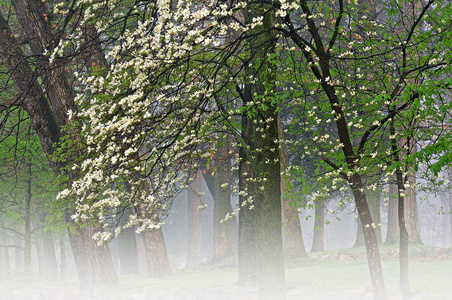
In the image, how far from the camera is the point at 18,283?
2136 cm

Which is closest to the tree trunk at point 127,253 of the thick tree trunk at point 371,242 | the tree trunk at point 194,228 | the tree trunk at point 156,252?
the tree trunk at point 156,252

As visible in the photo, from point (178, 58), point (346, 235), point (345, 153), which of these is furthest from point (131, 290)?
point (346, 235)

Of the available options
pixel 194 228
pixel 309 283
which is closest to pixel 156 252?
pixel 309 283

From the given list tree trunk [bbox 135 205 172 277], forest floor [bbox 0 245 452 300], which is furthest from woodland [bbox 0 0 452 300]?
tree trunk [bbox 135 205 172 277]

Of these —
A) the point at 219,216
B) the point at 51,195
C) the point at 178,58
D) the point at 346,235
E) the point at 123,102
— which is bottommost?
the point at 346,235

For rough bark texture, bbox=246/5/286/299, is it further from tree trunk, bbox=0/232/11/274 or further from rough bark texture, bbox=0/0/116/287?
tree trunk, bbox=0/232/11/274

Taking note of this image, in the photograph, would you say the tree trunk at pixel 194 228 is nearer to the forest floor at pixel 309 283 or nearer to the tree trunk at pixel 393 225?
the forest floor at pixel 309 283

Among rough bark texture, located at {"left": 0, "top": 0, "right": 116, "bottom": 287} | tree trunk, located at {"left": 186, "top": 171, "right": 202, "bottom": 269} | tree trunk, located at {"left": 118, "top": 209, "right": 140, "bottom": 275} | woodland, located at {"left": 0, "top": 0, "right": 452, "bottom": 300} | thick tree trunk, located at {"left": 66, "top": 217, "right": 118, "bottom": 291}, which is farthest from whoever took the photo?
tree trunk, located at {"left": 186, "top": 171, "right": 202, "bottom": 269}

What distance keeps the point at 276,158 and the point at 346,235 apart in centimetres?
4434

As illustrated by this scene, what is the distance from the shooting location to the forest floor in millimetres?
12328

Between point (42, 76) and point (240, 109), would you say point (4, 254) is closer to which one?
point (42, 76)

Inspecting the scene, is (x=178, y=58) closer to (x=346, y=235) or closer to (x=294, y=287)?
(x=294, y=287)

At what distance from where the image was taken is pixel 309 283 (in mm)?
13594

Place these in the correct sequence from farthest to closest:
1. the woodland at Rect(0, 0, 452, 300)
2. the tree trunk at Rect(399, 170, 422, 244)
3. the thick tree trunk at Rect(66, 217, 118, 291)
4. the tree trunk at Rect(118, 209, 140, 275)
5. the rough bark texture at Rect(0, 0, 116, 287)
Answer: the tree trunk at Rect(118, 209, 140, 275) < the tree trunk at Rect(399, 170, 422, 244) < the thick tree trunk at Rect(66, 217, 118, 291) < the rough bark texture at Rect(0, 0, 116, 287) < the woodland at Rect(0, 0, 452, 300)
